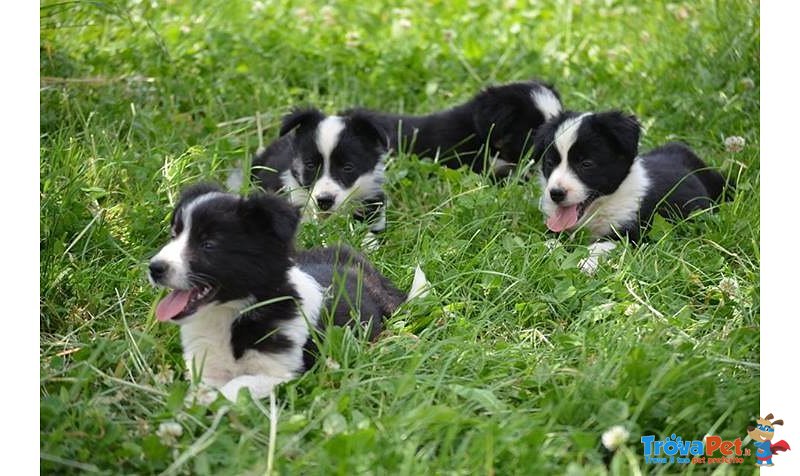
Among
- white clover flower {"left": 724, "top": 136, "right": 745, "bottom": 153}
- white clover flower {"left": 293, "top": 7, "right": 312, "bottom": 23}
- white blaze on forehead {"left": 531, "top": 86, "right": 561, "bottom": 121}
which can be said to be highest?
white clover flower {"left": 724, "top": 136, "right": 745, "bottom": 153}

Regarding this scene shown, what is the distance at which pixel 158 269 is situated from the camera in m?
3.74

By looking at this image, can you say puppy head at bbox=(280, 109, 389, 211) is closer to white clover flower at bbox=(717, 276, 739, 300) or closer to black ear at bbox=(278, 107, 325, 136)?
black ear at bbox=(278, 107, 325, 136)

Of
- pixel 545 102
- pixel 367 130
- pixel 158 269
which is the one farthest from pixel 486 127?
pixel 158 269

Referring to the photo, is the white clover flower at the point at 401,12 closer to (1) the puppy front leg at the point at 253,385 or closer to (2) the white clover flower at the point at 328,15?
(2) the white clover flower at the point at 328,15

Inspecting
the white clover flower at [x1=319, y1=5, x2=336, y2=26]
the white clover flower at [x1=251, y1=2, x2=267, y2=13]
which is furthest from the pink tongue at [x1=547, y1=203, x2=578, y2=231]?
the white clover flower at [x1=251, y1=2, x2=267, y2=13]

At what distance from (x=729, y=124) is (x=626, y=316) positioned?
2618mm

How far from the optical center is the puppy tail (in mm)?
4609

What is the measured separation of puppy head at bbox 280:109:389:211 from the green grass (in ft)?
0.52

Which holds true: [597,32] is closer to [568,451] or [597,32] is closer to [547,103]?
[547,103]

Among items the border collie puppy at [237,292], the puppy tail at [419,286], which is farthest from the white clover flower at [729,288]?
the border collie puppy at [237,292]

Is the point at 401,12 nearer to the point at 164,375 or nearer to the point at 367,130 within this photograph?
the point at 367,130

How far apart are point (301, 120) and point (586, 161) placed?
1.39 m

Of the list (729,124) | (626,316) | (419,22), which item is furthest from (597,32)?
(626,316)

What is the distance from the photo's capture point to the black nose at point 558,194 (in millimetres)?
5477
